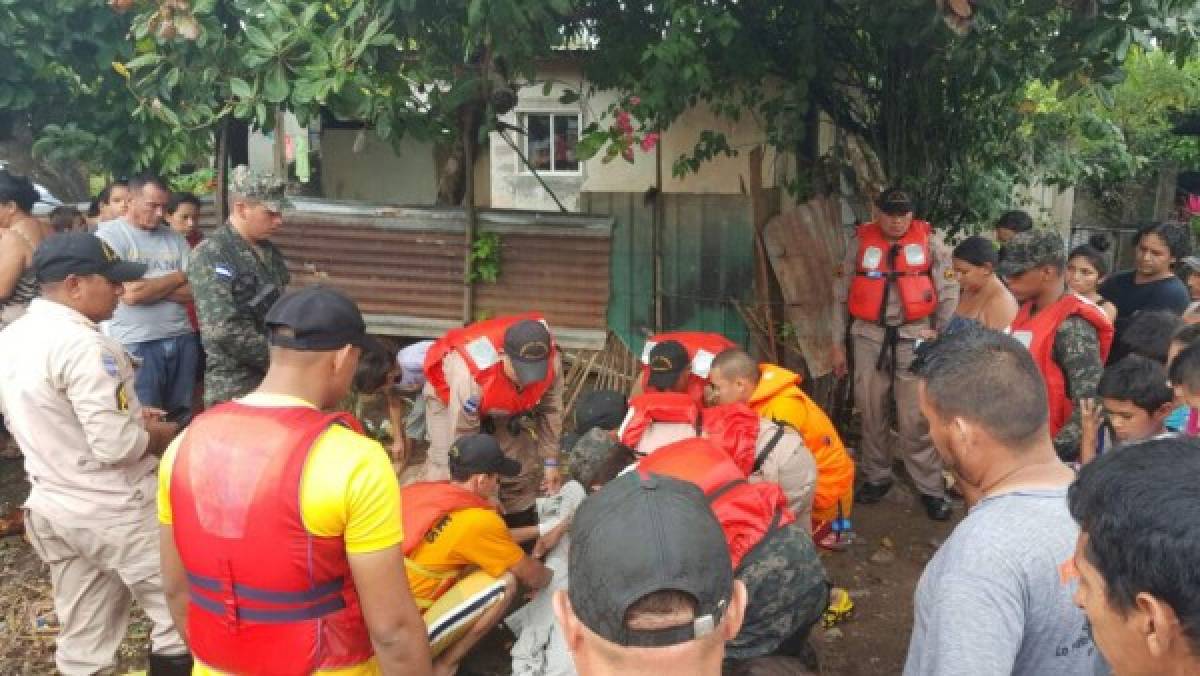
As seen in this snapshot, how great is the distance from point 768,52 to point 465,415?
144 inches

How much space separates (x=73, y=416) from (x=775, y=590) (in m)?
2.66

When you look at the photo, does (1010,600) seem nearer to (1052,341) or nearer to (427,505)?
(427,505)

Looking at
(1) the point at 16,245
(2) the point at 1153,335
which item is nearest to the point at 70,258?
(1) the point at 16,245

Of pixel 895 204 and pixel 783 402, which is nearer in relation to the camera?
pixel 783 402

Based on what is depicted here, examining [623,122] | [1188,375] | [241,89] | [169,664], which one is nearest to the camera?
[1188,375]

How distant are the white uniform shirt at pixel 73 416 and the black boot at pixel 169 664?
62cm

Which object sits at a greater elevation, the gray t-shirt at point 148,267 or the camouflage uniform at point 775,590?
the gray t-shirt at point 148,267

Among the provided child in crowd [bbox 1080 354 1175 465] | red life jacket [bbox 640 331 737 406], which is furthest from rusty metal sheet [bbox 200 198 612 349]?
child in crowd [bbox 1080 354 1175 465]

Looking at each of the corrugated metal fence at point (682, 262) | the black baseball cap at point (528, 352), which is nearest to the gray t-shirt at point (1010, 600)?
the black baseball cap at point (528, 352)

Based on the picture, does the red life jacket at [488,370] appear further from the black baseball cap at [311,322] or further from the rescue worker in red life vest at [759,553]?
the black baseball cap at [311,322]

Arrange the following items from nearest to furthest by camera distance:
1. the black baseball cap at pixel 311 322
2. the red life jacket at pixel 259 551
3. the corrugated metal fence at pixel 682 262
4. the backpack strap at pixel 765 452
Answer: the red life jacket at pixel 259 551 < the black baseball cap at pixel 311 322 < the backpack strap at pixel 765 452 < the corrugated metal fence at pixel 682 262

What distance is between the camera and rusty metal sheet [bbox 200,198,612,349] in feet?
22.3

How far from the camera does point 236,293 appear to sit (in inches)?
173

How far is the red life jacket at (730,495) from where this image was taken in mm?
3043
